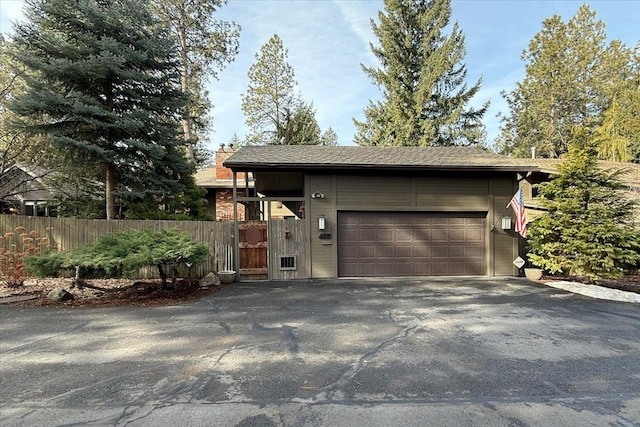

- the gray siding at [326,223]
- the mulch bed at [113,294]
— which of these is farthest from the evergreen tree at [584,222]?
the mulch bed at [113,294]

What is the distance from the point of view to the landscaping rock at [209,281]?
876 cm

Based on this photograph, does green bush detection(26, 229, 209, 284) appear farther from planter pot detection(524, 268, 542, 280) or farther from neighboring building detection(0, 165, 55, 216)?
planter pot detection(524, 268, 542, 280)

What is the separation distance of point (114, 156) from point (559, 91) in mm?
25174

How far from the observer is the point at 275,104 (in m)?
22.1

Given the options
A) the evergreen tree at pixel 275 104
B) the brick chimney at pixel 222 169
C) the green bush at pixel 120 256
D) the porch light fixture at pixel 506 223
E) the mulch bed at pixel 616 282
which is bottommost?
the mulch bed at pixel 616 282

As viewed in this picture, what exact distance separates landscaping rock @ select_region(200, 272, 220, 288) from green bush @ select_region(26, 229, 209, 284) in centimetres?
133

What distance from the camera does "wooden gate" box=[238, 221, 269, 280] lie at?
9.75 m

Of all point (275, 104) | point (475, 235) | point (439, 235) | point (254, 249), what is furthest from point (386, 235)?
point (275, 104)

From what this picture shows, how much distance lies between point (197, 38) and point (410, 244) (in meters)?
15.5

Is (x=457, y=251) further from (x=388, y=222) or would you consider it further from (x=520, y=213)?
(x=388, y=222)

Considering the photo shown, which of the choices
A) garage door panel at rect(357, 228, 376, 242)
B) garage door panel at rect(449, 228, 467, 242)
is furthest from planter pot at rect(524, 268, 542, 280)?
garage door panel at rect(357, 228, 376, 242)

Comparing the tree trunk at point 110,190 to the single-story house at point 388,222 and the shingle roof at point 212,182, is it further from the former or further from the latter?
the single-story house at point 388,222

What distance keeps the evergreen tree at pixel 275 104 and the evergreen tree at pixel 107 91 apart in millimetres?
10302

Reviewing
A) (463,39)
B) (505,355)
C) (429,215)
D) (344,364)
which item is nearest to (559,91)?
(463,39)
